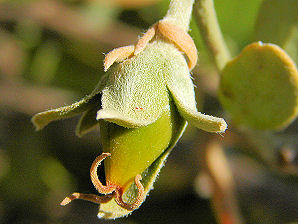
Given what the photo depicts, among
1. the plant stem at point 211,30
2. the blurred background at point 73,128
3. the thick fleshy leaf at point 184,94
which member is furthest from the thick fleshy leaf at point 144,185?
the blurred background at point 73,128

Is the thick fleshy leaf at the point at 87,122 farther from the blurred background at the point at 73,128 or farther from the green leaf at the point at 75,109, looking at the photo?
the blurred background at the point at 73,128

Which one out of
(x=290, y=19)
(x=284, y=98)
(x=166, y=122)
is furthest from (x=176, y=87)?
(x=290, y=19)

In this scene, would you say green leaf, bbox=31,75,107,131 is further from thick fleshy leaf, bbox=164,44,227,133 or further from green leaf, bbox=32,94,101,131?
thick fleshy leaf, bbox=164,44,227,133

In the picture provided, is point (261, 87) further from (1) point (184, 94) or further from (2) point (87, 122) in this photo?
(2) point (87, 122)

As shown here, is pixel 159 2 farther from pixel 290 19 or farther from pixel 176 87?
pixel 176 87

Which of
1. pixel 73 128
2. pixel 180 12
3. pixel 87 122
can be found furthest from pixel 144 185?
pixel 73 128

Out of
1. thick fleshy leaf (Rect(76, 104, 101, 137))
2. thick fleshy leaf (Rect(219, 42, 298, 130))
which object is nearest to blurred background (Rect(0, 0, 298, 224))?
thick fleshy leaf (Rect(219, 42, 298, 130))

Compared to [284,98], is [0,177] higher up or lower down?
lower down

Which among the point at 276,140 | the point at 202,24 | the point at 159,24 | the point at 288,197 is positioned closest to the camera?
the point at 159,24
